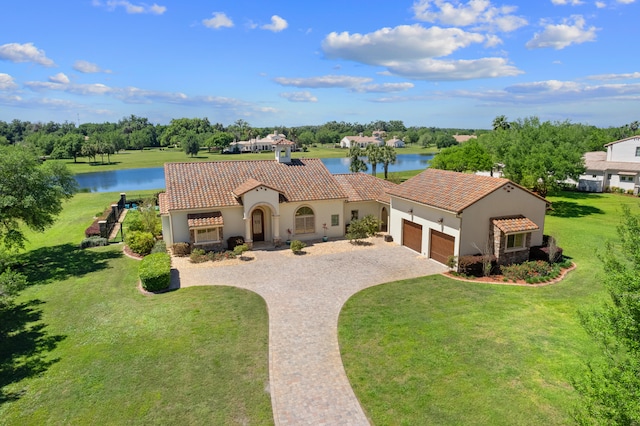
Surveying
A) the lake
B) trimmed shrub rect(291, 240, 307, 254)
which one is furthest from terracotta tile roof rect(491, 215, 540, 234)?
the lake

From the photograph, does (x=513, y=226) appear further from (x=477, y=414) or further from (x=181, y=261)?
(x=181, y=261)

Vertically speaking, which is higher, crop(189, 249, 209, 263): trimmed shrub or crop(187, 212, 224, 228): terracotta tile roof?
crop(187, 212, 224, 228): terracotta tile roof

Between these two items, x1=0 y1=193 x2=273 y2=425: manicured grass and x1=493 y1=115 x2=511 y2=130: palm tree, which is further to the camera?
x1=493 y1=115 x2=511 y2=130: palm tree

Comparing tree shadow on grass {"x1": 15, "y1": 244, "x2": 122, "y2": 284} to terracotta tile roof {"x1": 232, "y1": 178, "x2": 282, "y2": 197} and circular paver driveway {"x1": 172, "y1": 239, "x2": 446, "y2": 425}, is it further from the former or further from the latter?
terracotta tile roof {"x1": 232, "y1": 178, "x2": 282, "y2": 197}

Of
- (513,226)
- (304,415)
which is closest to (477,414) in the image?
(304,415)

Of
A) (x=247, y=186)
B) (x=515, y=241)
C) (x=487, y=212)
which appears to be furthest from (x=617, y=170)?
(x=247, y=186)

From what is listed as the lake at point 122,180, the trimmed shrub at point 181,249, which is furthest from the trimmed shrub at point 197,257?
the lake at point 122,180

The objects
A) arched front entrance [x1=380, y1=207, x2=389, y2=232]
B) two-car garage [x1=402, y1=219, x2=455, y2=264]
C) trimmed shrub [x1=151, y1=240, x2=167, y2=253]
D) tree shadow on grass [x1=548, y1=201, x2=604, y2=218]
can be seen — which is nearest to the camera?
two-car garage [x1=402, y1=219, x2=455, y2=264]

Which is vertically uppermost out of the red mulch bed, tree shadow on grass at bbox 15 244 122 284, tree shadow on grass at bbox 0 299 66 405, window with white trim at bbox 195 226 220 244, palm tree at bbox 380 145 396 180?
palm tree at bbox 380 145 396 180
